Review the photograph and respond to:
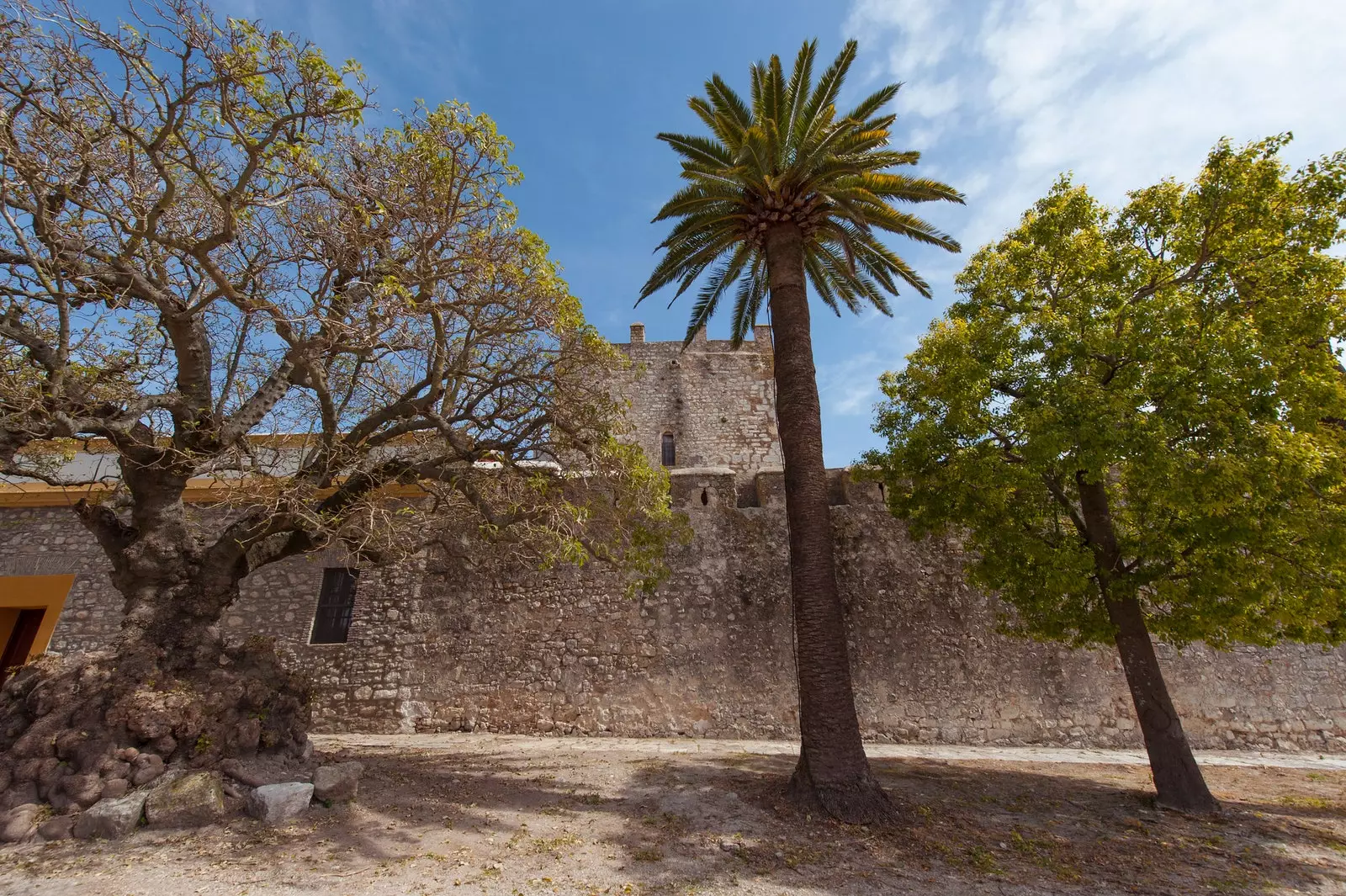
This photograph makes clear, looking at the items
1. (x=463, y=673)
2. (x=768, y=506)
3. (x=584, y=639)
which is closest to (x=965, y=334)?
(x=768, y=506)

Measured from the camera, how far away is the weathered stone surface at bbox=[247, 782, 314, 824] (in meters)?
5.20

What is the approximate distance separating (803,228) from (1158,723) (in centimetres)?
723

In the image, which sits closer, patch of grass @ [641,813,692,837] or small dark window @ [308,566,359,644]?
patch of grass @ [641,813,692,837]

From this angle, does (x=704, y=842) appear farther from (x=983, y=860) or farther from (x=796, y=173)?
(x=796, y=173)

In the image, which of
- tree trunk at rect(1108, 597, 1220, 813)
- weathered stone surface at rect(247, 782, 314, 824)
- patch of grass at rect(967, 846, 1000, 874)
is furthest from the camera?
tree trunk at rect(1108, 597, 1220, 813)

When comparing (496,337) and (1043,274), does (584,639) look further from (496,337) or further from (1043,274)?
(1043,274)

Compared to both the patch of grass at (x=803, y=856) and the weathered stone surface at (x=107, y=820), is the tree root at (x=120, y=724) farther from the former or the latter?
the patch of grass at (x=803, y=856)

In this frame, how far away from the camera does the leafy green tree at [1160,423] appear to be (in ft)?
18.9

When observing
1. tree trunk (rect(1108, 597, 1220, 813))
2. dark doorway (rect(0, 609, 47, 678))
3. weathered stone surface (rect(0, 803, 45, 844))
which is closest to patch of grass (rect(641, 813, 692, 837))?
weathered stone surface (rect(0, 803, 45, 844))

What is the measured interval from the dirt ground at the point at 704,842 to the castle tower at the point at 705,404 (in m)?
13.6

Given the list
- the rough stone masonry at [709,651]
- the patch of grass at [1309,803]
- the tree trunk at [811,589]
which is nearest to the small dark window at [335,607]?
the rough stone masonry at [709,651]

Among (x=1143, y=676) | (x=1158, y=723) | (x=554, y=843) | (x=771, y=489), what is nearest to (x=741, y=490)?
(x=771, y=489)

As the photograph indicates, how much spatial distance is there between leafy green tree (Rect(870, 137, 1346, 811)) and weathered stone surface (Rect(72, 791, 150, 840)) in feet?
28.6

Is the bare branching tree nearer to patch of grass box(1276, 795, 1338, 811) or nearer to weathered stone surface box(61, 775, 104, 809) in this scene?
weathered stone surface box(61, 775, 104, 809)
